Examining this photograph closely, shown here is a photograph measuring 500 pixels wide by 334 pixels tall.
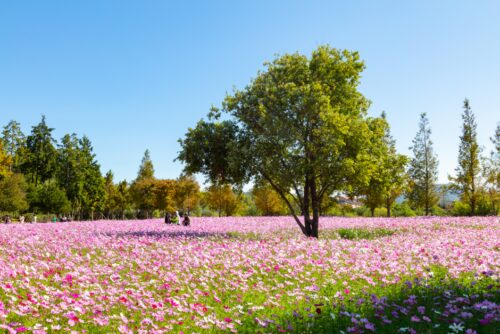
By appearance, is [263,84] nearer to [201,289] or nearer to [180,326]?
[201,289]

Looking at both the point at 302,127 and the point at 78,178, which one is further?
the point at 78,178

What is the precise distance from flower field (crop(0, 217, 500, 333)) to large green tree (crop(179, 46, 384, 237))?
615 cm

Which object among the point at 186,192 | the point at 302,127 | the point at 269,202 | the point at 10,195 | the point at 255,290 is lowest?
the point at 255,290

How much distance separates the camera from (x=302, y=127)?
65.8 ft

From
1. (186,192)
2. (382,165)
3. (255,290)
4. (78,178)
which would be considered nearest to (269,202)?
(186,192)

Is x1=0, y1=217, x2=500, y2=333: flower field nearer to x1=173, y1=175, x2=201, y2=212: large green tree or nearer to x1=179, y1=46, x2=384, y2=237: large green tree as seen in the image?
x1=179, y1=46, x2=384, y2=237: large green tree

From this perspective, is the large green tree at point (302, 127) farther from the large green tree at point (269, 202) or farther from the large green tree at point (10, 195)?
the large green tree at point (269, 202)

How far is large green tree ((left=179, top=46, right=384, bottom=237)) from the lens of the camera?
1905 centimetres

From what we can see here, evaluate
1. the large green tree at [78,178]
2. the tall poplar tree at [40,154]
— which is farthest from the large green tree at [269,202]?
the tall poplar tree at [40,154]

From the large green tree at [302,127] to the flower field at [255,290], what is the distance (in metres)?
6.15

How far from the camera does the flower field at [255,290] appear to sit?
6.23m

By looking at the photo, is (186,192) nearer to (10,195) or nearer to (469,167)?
(10,195)

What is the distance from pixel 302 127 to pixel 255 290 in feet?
41.0

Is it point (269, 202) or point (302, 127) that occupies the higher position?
point (302, 127)
